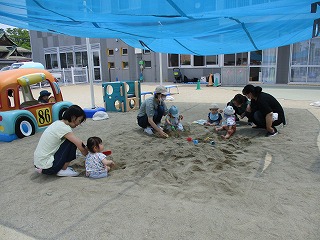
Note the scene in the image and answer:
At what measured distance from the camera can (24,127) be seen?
5809 millimetres

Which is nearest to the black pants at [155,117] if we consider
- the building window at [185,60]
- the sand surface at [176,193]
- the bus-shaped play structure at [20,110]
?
the sand surface at [176,193]

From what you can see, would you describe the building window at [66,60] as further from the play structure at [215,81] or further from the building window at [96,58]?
the play structure at [215,81]

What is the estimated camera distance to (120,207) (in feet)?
8.86

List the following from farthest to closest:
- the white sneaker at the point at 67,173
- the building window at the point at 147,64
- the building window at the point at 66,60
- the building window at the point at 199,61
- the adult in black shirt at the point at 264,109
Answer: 1. the building window at the point at 66,60
2. the building window at the point at 147,64
3. the building window at the point at 199,61
4. the adult in black shirt at the point at 264,109
5. the white sneaker at the point at 67,173

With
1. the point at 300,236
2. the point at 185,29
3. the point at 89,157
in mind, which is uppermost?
the point at 185,29

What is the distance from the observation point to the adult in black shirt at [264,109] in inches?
199

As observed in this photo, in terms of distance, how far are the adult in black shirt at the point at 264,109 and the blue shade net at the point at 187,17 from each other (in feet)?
3.66

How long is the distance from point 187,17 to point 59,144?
235 cm

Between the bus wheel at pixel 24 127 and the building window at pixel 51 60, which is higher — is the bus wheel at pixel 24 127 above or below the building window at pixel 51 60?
below

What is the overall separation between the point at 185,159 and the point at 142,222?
169 centimetres

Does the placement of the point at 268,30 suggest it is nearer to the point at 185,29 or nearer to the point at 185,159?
the point at 185,29

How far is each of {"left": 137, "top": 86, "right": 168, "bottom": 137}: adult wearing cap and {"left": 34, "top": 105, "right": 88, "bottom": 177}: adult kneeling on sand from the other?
1932 mm

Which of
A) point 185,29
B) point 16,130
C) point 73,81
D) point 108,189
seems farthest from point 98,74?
point 108,189

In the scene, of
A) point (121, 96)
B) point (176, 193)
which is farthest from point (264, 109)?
point (121, 96)
